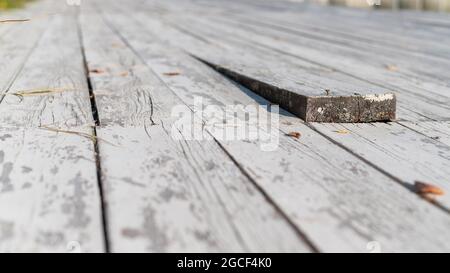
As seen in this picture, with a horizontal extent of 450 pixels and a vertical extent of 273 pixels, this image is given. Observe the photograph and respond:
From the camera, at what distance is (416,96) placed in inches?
71.1

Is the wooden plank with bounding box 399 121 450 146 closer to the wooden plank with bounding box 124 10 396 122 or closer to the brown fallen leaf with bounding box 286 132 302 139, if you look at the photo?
the wooden plank with bounding box 124 10 396 122

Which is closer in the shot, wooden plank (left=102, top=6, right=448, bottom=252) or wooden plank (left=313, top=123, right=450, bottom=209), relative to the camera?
wooden plank (left=102, top=6, right=448, bottom=252)

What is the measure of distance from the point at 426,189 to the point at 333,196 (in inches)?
6.8

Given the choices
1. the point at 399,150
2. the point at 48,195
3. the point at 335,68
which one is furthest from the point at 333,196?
the point at 335,68

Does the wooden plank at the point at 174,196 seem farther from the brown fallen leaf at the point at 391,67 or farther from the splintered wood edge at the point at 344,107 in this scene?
the brown fallen leaf at the point at 391,67

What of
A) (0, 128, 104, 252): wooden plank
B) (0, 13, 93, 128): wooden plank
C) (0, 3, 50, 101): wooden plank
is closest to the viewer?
(0, 128, 104, 252): wooden plank

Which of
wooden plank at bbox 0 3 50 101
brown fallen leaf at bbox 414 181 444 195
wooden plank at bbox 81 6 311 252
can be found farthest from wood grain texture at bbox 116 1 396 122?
wooden plank at bbox 0 3 50 101

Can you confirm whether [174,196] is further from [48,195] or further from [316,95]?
[316,95]

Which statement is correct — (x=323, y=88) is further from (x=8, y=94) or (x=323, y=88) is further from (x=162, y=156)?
(x=8, y=94)

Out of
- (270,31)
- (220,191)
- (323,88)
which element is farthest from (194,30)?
(220,191)

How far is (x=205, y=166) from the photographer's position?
3.41 ft

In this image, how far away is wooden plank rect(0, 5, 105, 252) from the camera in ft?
2.48

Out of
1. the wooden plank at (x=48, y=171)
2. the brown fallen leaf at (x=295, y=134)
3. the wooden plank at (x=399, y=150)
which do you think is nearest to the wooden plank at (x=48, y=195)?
the wooden plank at (x=48, y=171)

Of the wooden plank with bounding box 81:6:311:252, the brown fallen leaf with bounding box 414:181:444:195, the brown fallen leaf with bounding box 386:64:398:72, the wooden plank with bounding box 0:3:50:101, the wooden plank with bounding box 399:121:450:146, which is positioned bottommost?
the wooden plank with bounding box 399:121:450:146
